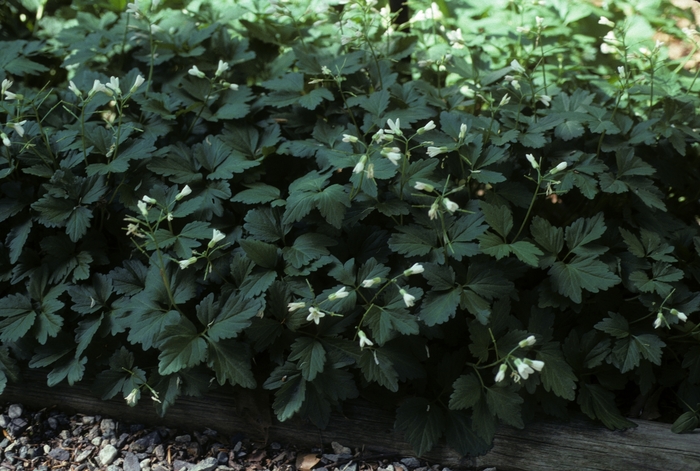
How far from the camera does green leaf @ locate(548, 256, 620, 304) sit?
1.73 m

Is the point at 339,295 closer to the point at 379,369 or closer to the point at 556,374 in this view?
the point at 379,369

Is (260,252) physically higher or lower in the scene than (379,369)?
higher

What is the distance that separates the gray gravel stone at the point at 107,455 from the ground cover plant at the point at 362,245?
0.58 ft

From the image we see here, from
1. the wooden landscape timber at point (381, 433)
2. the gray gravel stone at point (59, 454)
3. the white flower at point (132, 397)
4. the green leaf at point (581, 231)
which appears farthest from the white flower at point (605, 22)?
the gray gravel stone at point (59, 454)

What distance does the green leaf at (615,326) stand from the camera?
1811 mm

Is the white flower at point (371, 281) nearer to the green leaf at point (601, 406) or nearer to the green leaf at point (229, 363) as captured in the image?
the green leaf at point (229, 363)

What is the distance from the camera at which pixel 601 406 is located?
A: 1835 millimetres

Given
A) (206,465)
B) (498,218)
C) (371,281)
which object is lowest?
(206,465)

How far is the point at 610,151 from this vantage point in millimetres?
2111

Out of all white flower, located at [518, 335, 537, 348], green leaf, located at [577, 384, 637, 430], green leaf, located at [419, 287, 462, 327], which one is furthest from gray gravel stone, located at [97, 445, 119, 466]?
green leaf, located at [577, 384, 637, 430]

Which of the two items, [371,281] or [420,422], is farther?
[420,422]

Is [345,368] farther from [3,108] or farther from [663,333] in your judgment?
[3,108]

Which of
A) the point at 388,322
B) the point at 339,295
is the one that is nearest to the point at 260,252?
the point at 339,295

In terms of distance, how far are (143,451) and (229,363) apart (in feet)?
1.84
